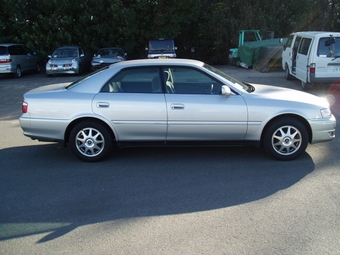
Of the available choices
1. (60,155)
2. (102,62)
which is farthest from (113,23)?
(60,155)

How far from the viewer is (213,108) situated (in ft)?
18.4

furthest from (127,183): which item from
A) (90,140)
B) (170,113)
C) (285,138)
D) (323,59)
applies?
(323,59)

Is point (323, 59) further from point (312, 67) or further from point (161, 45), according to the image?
point (161, 45)

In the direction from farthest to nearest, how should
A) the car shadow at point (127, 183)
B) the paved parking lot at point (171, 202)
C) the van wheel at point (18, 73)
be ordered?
the van wheel at point (18, 73)
the car shadow at point (127, 183)
the paved parking lot at point (171, 202)

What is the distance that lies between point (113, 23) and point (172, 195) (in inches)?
793

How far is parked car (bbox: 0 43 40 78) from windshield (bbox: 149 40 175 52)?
6.63 m

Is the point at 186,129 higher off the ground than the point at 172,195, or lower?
higher

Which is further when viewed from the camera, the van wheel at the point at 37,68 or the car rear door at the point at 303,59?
the van wheel at the point at 37,68

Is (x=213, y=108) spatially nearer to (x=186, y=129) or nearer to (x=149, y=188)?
(x=186, y=129)

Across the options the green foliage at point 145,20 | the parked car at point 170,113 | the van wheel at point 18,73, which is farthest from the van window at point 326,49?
the van wheel at point 18,73

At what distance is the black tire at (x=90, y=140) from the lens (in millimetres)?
5789

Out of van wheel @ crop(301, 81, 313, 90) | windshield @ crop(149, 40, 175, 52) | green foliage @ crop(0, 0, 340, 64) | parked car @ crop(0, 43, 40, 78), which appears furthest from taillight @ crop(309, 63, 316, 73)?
parked car @ crop(0, 43, 40, 78)

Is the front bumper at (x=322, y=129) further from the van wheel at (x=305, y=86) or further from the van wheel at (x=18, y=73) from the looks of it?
the van wheel at (x=18, y=73)

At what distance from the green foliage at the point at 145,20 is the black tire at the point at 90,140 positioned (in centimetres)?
1803
